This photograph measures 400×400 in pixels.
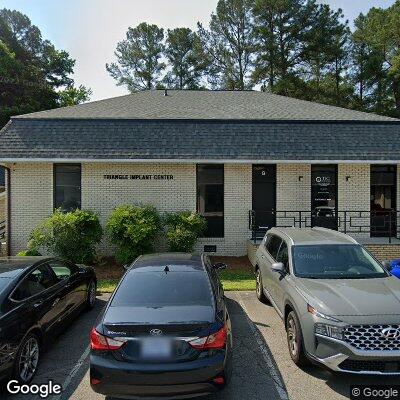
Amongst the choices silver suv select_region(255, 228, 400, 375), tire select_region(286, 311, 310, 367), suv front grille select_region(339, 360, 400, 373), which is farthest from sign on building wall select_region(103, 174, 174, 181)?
suv front grille select_region(339, 360, 400, 373)

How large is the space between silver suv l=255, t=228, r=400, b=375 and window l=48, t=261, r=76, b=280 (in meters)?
3.57

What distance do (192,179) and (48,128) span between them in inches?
196

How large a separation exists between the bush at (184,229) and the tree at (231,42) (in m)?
28.5

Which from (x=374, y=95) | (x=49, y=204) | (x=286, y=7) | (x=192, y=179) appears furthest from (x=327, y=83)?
(x=49, y=204)

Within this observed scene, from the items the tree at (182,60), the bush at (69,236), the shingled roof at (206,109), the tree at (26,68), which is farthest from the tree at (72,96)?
the bush at (69,236)

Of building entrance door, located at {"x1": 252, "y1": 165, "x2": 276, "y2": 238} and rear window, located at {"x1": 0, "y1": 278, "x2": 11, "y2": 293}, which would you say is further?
building entrance door, located at {"x1": 252, "y1": 165, "x2": 276, "y2": 238}

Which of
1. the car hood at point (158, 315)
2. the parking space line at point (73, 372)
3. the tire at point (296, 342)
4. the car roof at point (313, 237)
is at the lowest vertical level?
the parking space line at point (73, 372)

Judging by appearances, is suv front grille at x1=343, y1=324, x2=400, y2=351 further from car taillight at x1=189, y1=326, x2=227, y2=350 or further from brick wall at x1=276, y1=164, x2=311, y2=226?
brick wall at x1=276, y1=164, x2=311, y2=226

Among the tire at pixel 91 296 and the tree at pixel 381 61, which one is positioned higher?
the tree at pixel 381 61

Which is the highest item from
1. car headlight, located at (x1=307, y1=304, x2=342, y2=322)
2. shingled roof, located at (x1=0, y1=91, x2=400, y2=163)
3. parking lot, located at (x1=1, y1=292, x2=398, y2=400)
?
shingled roof, located at (x1=0, y1=91, x2=400, y2=163)

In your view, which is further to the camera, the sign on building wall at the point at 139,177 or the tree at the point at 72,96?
the tree at the point at 72,96

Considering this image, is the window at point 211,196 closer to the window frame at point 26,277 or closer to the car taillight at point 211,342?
the window frame at point 26,277

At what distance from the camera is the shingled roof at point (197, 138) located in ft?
40.0

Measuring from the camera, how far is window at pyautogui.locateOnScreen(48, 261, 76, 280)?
6656 millimetres
